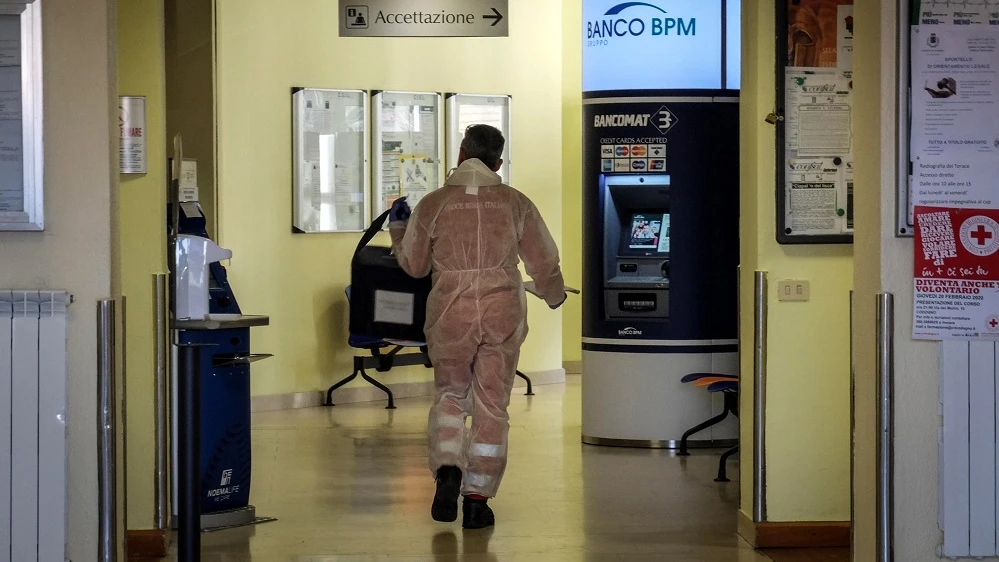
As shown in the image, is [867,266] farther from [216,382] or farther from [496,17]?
[496,17]

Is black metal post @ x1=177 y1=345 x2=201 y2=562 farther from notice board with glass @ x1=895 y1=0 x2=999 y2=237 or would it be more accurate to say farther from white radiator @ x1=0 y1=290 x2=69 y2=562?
notice board with glass @ x1=895 y1=0 x2=999 y2=237

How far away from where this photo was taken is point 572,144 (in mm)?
11070

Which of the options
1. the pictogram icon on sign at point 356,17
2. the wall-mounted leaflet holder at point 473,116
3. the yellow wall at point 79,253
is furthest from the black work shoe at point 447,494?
the wall-mounted leaflet holder at point 473,116

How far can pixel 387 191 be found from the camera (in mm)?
9703

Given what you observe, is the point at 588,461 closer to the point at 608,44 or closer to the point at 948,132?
the point at 608,44

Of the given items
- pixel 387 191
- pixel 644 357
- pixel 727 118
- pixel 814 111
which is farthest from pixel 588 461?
pixel 387 191

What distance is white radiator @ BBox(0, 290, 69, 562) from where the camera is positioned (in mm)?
3389

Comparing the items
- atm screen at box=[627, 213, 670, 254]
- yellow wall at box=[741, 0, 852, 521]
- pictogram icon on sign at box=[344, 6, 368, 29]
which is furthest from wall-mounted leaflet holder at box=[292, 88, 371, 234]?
yellow wall at box=[741, 0, 852, 521]

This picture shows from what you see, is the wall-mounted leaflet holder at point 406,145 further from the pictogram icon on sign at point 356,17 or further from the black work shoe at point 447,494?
the black work shoe at point 447,494

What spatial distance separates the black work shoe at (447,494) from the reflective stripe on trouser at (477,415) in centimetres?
3

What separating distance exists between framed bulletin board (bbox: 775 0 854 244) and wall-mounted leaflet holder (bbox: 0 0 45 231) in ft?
8.83

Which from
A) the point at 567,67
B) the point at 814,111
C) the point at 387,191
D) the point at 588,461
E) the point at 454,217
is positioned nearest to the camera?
the point at 814,111

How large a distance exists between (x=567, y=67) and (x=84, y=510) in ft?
26.4

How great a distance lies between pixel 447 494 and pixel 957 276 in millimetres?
2376
